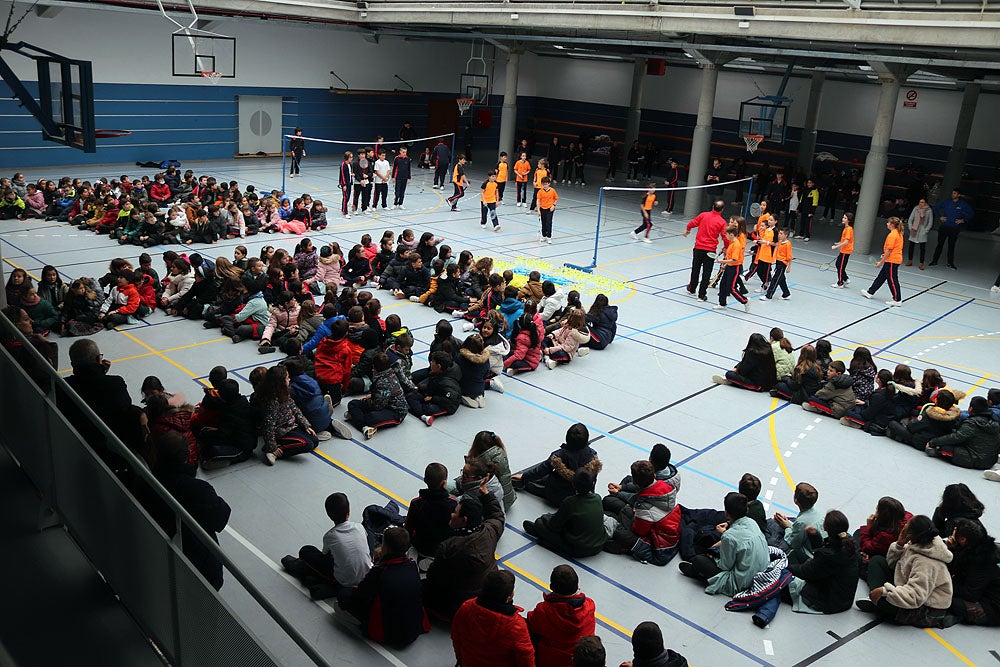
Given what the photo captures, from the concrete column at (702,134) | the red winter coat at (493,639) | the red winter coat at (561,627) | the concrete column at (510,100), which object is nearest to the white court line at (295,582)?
the red winter coat at (493,639)

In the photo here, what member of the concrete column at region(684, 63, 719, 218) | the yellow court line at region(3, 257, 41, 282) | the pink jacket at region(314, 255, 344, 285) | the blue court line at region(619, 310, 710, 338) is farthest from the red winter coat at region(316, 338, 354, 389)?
the concrete column at region(684, 63, 719, 218)

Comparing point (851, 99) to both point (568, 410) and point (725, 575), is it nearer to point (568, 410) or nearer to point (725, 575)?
point (568, 410)

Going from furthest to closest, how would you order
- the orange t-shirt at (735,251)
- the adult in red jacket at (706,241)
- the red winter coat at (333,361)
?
the adult in red jacket at (706,241), the orange t-shirt at (735,251), the red winter coat at (333,361)

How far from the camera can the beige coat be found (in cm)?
736

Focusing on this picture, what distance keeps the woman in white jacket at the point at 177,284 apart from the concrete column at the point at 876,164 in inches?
681

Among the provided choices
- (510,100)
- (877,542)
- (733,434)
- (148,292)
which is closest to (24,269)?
(148,292)

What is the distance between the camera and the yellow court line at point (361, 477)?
8.87 m

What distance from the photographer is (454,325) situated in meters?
14.9

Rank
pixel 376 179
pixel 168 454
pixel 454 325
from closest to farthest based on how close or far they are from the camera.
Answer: pixel 168 454, pixel 454 325, pixel 376 179

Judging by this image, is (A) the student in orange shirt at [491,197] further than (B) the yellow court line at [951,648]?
Yes

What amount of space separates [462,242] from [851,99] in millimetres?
22361

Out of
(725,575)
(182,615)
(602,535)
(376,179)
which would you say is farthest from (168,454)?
(376,179)

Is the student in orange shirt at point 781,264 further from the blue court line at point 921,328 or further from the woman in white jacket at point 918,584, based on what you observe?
the woman in white jacket at point 918,584

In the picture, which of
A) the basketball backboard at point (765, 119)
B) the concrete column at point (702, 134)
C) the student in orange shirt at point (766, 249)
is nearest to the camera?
the student in orange shirt at point (766, 249)
